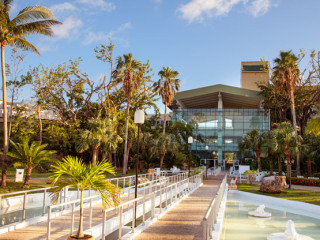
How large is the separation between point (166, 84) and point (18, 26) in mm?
22998

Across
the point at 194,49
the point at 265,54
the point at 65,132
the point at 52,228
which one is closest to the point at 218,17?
the point at 194,49

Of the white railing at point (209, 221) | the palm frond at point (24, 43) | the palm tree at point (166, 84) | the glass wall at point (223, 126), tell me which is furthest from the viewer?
the glass wall at point (223, 126)

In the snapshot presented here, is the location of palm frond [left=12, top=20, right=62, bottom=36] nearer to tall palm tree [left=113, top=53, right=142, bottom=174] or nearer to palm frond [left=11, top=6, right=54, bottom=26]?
palm frond [left=11, top=6, right=54, bottom=26]

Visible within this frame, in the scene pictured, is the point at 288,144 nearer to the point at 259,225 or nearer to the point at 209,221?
the point at 259,225

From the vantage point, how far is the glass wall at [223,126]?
45.2 metres

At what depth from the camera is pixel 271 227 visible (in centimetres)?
1195

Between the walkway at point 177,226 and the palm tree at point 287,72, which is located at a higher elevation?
the palm tree at point 287,72

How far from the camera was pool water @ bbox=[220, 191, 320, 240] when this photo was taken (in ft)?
34.5

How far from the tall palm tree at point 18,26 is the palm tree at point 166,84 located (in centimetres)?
2124

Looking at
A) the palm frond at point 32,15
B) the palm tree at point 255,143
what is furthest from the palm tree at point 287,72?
the palm frond at point 32,15

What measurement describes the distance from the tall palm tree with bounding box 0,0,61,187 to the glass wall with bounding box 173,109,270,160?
31535mm

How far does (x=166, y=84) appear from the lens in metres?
38.1

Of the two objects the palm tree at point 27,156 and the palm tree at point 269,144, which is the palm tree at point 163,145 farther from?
the palm tree at point 27,156

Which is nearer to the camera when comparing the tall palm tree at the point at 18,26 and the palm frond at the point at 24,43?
the tall palm tree at the point at 18,26
